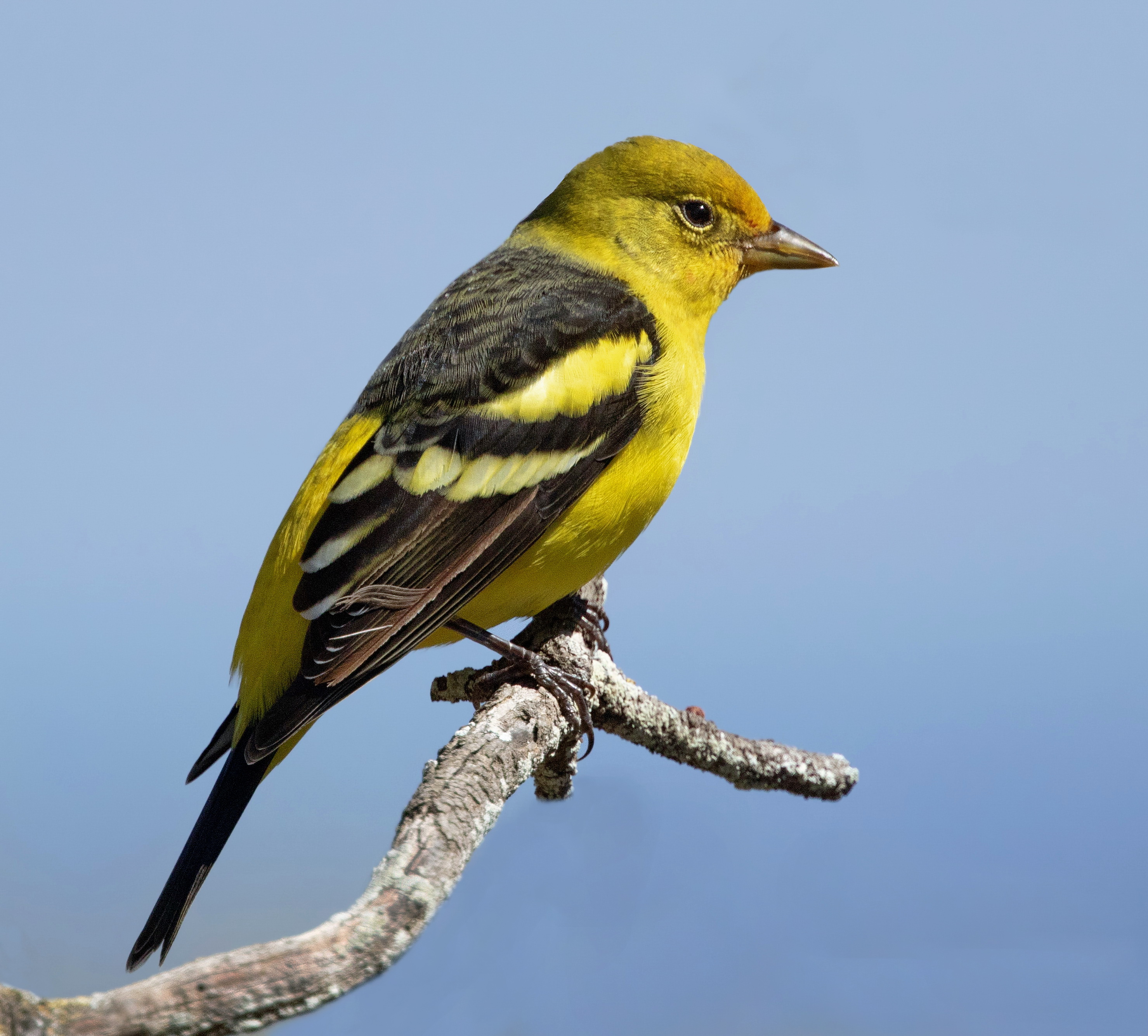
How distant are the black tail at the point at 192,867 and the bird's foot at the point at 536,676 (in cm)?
91

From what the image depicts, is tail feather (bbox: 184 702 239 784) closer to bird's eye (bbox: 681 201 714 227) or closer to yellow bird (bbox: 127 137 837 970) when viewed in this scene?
yellow bird (bbox: 127 137 837 970)

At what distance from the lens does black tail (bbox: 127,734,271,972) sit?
368cm

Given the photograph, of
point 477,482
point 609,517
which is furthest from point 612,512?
point 477,482

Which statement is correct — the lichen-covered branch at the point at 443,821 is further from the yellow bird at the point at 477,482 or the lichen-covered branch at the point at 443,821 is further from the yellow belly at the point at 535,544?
the yellow belly at the point at 535,544

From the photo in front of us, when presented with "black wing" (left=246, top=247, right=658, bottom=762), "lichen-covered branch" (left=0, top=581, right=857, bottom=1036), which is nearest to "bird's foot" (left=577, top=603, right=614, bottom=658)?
"lichen-covered branch" (left=0, top=581, right=857, bottom=1036)

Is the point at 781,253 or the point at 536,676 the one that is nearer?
the point at 536,676

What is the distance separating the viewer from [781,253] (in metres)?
5.21

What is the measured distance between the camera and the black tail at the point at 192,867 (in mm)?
3684

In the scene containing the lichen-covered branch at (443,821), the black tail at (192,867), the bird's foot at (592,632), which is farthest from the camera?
the bird's foot at (592,632)

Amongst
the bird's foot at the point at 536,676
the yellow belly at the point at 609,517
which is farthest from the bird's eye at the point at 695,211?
the bird's foot at the point at 536,676

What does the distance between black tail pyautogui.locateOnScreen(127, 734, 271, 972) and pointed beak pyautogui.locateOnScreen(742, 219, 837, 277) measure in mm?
3135

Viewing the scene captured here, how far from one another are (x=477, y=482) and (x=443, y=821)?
1439mm

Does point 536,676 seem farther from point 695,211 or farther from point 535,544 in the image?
point 695,211

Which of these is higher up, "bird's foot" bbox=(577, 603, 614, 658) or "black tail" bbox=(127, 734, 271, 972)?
"bird's foot" bbox=(577, 603, 614, 658)
